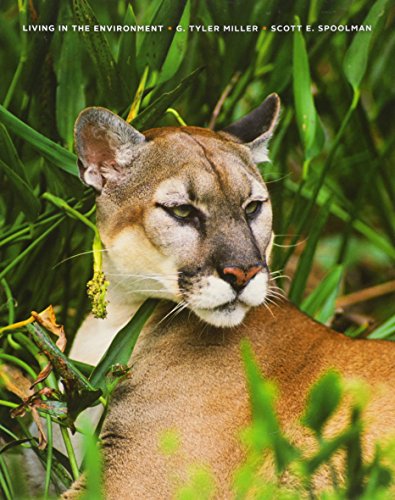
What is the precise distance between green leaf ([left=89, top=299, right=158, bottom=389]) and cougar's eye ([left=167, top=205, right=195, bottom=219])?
0.37 meters

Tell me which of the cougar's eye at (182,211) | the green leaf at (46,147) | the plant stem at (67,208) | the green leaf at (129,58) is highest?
the green leaf at (129,58)

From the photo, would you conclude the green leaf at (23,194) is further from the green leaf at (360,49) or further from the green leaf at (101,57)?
the green leaf at (360,49)

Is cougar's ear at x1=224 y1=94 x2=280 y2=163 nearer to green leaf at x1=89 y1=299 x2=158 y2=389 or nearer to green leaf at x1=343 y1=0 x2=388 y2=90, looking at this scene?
green leaf at x1=343 y1=0 x2=388 y2=90

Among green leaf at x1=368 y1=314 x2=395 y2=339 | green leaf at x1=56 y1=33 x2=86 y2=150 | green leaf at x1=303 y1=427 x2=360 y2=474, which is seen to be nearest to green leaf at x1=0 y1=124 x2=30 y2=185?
green leaf at x1=56 y1=33 x2=86 y2=150

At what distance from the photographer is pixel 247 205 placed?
3.01m

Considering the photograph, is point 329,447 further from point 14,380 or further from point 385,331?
point 385,331

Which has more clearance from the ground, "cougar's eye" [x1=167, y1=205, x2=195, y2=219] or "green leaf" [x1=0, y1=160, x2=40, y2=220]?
"cougar's eye" [x1=167, y1=205, x2=195, y2=219]

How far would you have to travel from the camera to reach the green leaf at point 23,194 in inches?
126

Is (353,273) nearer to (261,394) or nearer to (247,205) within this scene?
(247,205)

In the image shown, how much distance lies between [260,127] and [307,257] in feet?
2.58

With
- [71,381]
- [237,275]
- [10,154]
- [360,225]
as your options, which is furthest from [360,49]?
[71,381]

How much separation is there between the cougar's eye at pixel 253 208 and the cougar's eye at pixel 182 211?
221mm

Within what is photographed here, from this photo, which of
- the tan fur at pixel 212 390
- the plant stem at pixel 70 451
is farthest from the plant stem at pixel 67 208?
the plant stem at pixel 70 451

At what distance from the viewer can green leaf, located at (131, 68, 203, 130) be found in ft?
10.4
